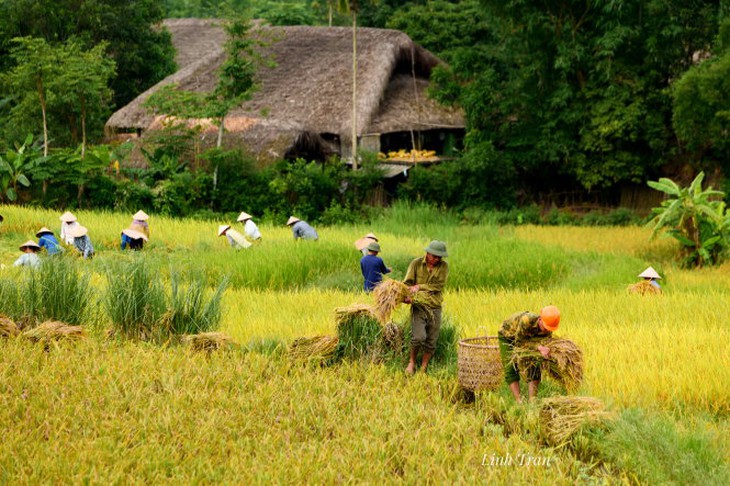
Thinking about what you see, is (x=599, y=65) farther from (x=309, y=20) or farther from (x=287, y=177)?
(x=309, y=20)

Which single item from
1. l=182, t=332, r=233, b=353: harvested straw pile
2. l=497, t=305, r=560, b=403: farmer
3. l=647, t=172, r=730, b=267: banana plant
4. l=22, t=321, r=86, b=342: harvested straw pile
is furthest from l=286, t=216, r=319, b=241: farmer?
l=497, t=305, r=560, b=403: farmer

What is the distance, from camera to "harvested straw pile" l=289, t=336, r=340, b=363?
7453 millimetres

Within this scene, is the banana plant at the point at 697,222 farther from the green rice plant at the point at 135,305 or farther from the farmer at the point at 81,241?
the green rice plant at the point at 135,305

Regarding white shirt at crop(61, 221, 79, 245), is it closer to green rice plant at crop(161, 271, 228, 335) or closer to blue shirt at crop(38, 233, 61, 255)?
blue shirt at crop(38, 233, 61, 255)

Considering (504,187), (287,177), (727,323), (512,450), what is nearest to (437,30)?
(504,187)

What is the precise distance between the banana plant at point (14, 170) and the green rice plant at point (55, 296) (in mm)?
10637

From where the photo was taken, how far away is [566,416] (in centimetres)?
586

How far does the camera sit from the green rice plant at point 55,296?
8227 mm

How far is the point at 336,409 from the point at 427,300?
1328mm

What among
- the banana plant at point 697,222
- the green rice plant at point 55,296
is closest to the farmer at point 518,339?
the green rice plant at point 55,296

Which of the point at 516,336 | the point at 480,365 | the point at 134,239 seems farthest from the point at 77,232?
the point at 516,336

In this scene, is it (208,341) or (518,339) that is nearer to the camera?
(518,339)

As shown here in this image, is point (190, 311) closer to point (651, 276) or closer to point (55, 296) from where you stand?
point (55, 296)

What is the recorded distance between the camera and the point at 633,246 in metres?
16.9
